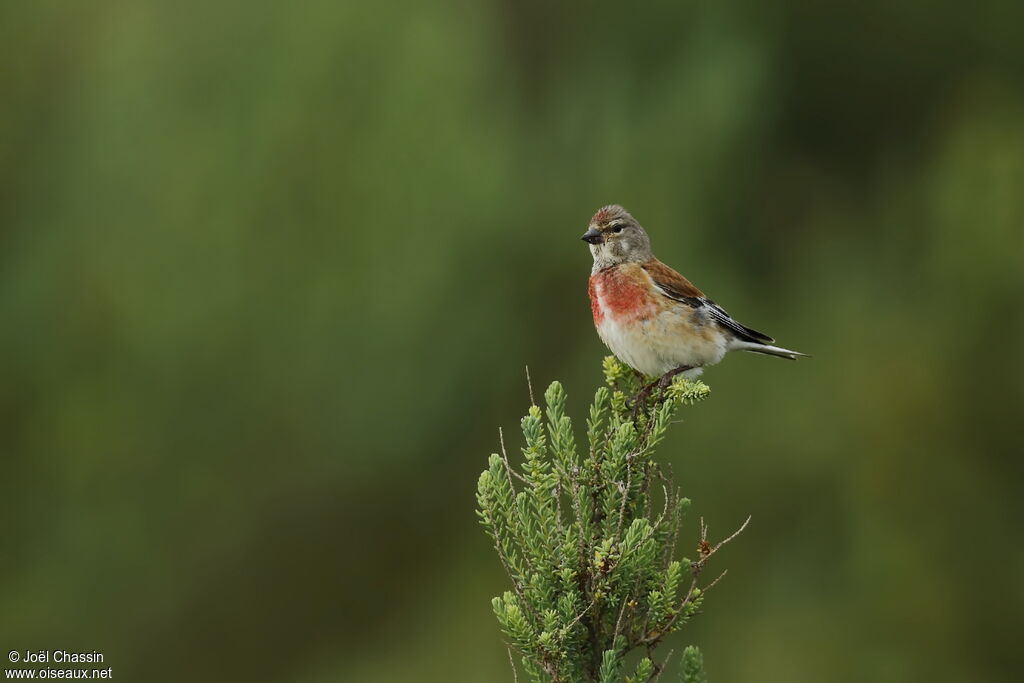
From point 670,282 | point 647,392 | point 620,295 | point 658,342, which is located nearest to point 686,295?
A: point 670,282

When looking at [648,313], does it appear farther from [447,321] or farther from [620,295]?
[447,321]

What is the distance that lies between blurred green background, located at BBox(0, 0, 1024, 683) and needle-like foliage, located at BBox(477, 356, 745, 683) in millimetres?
6046

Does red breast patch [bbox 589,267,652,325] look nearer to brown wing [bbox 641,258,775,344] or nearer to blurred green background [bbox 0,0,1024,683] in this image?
brown wing [bbox 641,258,775,344]

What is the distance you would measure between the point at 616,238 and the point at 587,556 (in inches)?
81.3

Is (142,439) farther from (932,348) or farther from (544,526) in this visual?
(544,526)

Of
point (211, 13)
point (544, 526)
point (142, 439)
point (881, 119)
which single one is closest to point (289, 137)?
point (211, 13)

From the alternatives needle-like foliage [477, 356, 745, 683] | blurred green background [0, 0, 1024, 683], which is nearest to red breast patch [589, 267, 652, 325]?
needle-like foliage [477, 356, 745, 683]

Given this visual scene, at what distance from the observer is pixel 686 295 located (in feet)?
14.7

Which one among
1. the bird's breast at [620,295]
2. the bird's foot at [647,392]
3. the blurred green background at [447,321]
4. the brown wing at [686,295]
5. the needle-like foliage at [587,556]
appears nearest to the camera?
the needle-like foliage at [587,556]

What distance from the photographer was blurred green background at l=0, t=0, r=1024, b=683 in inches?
353

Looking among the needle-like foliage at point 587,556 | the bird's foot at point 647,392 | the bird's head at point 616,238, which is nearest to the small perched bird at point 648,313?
the bird's head at point 616,238

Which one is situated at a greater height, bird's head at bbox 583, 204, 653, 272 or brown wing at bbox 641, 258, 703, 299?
bird's head at bbox 583, 204, 653, 272

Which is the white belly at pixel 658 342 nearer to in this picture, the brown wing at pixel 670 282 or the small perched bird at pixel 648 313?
the small perched bird at pixel 648 313

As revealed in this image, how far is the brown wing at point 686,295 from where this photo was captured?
14.6ft
